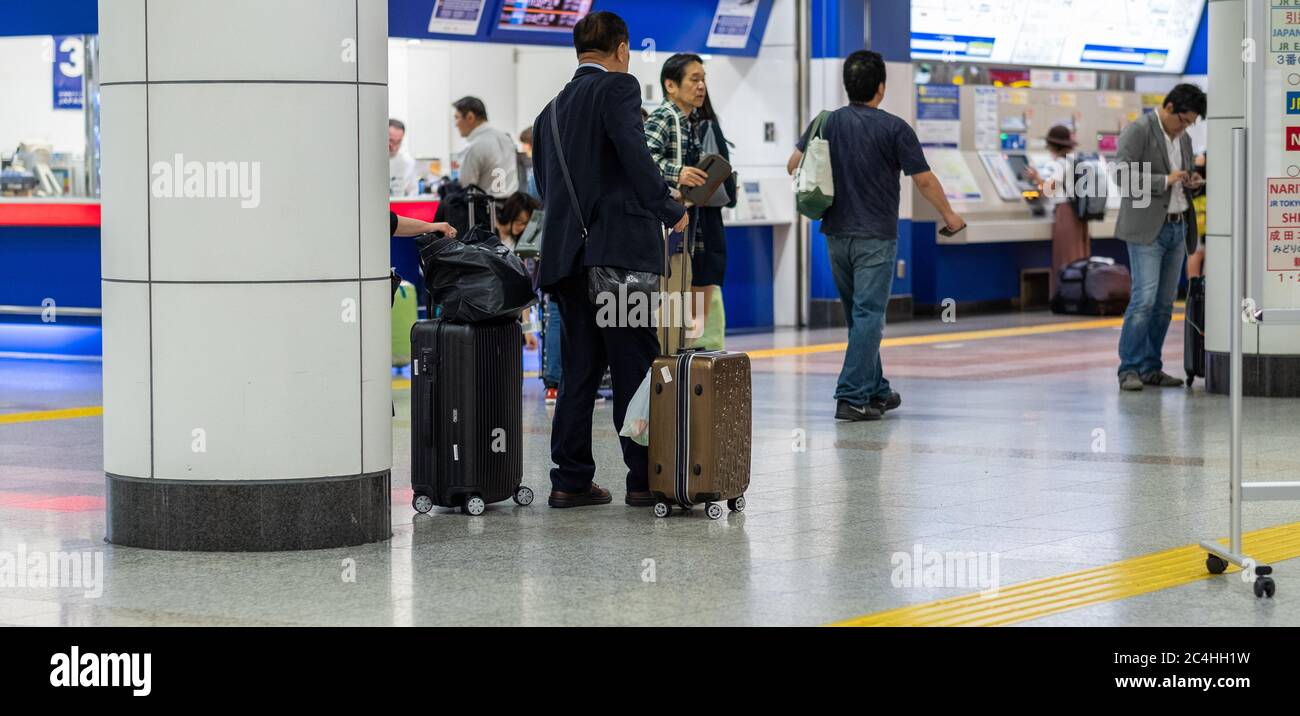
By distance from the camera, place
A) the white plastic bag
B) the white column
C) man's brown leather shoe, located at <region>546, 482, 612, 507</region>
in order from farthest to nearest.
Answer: man's brown leather shoe, located at <region>546, 482, 612, 507</region> → the white plastic bag → the white column

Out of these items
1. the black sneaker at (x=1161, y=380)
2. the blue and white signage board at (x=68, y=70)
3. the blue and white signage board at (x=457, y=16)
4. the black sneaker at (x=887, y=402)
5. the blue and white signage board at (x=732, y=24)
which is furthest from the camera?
the blue and white signage board at (x=732, y=24)

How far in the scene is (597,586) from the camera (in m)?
5.21

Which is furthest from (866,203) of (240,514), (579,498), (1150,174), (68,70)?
(68,70)

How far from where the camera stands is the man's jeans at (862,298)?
30.1ft

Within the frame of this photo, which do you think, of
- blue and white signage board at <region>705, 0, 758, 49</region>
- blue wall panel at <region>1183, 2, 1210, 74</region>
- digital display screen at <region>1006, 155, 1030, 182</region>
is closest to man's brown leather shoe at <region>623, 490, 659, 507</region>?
blue and white signage board at <region>705, 0, 758, 49</region>

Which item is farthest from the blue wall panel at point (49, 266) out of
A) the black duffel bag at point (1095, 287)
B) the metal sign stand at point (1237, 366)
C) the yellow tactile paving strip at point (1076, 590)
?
the metal sign stand at point (1237, 366)

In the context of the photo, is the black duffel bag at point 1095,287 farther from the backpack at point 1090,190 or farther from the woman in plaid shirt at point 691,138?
the woman in plaid shirt at point 691,138

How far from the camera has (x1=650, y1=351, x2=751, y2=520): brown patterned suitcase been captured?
6379mm

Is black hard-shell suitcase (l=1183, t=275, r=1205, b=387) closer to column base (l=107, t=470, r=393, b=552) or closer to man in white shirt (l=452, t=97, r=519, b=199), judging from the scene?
man in white shirt (l=452, t=97, r=519, b=199)

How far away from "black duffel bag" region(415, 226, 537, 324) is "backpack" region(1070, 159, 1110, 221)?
464 inches

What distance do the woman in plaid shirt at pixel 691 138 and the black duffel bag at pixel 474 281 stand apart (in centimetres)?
183

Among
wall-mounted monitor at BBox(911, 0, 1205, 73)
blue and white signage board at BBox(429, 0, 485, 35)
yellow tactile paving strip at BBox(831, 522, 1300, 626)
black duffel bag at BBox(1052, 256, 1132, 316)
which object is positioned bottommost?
yellow tactile paving strip at BBox(831, 522, 1300, 626)

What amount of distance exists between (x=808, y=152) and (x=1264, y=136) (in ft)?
13.8

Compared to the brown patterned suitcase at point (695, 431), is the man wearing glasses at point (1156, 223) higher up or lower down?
higher up
